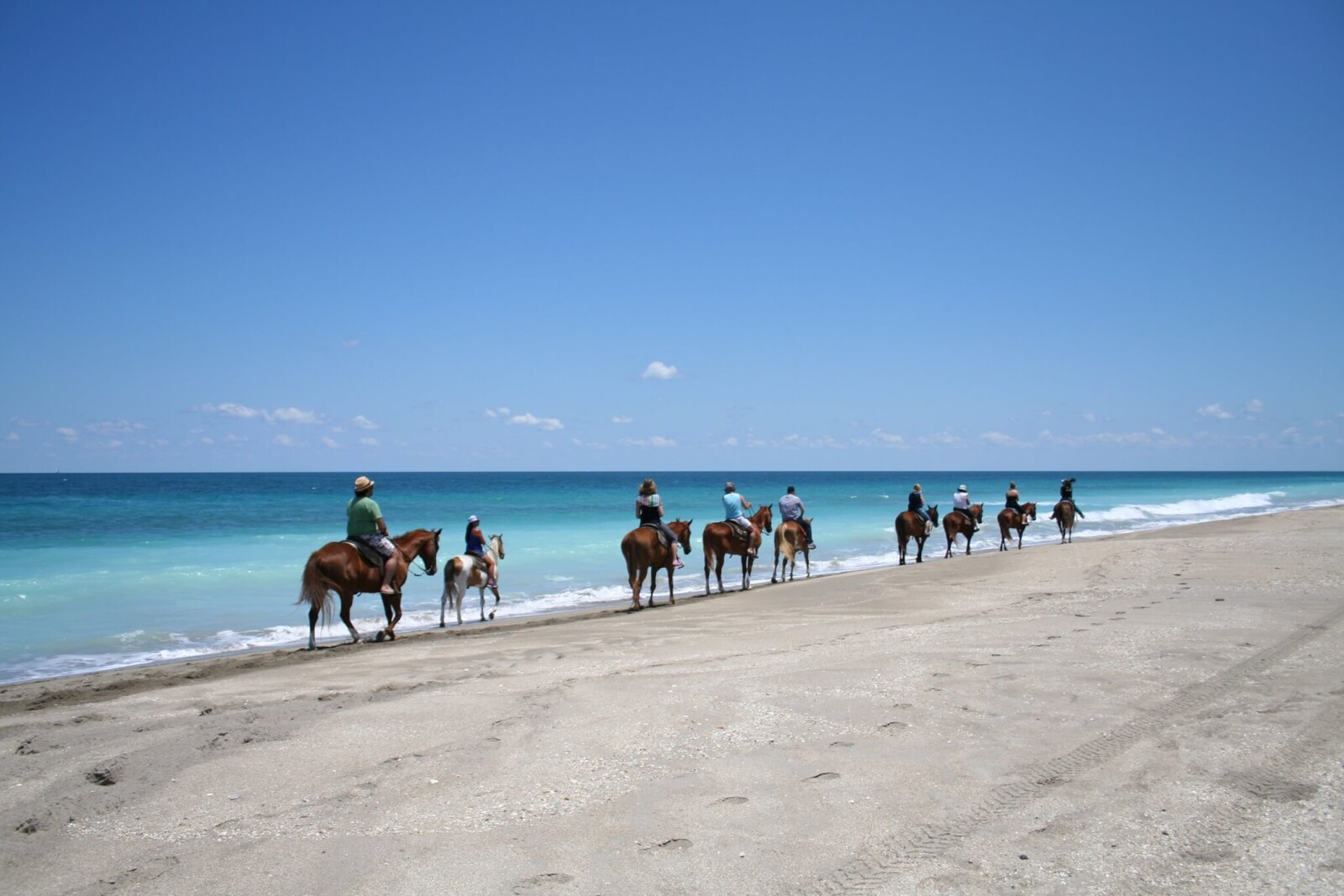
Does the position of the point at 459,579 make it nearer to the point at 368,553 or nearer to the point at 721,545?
the point at 368,553

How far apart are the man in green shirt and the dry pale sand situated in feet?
9.35

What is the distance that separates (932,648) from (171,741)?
Answer: 6.57 metres

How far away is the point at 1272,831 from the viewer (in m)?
4.05

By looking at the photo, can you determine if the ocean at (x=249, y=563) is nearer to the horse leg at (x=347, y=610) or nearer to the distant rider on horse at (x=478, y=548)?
the distant rider on horse at (x=478, y=548)

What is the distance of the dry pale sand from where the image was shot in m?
3.88

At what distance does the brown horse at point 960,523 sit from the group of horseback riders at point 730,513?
5727 millimetres

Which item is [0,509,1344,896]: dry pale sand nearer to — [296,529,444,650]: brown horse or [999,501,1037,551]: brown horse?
[296,529,444,650]: brown horse

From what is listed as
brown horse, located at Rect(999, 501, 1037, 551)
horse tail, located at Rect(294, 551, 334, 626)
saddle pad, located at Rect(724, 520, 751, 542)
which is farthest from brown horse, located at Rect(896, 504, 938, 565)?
horse tail, located at Rect(294, 551, 334, 626)

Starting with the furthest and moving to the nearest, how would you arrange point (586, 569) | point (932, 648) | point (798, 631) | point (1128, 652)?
point (586, 569) → point (798, 631) → point (932, 648) → point (1128, 652)

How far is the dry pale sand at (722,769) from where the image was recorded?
3.88 metres

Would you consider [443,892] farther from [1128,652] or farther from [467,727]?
[1128,652]

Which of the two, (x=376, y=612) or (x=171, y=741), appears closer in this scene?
(x=171, y=741)

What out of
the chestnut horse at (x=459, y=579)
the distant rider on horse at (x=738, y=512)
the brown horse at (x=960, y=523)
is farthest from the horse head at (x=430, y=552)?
the brown horse at (x=960, y=523)

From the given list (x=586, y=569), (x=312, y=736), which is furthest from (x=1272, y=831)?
(x=586, y=569)
